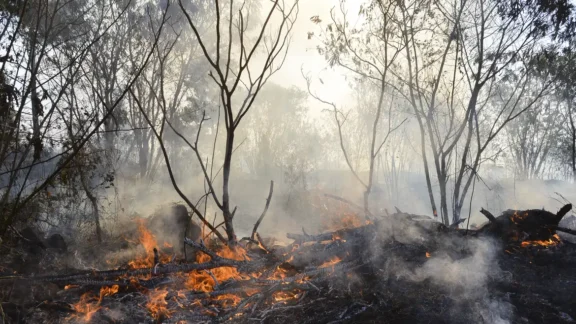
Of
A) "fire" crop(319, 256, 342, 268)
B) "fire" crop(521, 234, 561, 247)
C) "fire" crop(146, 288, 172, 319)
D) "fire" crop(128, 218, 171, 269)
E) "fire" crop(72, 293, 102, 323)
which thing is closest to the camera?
"fire" crop(72, 293, 102, 323)

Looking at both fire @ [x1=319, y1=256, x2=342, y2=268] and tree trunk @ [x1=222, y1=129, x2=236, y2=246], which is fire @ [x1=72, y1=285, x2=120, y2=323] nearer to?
tree trunk @ [x1=222, y1=129, x2=236, y2=246]

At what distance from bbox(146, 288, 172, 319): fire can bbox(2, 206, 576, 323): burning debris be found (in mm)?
10

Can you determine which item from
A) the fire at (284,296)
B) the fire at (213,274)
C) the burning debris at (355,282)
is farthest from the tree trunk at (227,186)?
the fire at (284,296)

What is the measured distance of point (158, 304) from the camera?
12.3 ft

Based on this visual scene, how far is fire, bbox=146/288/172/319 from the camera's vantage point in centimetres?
366

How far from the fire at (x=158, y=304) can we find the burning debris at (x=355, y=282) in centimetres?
1

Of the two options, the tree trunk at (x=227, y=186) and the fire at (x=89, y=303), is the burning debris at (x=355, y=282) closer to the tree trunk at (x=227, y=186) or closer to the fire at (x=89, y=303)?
the fire at (x=89, y=303)

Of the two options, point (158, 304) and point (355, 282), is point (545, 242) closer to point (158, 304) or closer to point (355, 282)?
point (355, 282)

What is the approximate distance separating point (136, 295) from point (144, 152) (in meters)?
16.2

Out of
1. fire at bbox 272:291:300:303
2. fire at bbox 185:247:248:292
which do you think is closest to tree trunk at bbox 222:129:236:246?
fire at bbox 185:247:248:292

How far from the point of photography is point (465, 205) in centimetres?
2769

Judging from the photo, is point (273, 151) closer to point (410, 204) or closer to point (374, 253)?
point (410, 204)

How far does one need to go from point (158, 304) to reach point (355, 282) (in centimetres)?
219

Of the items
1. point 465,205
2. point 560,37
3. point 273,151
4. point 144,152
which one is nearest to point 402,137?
point 465,205
